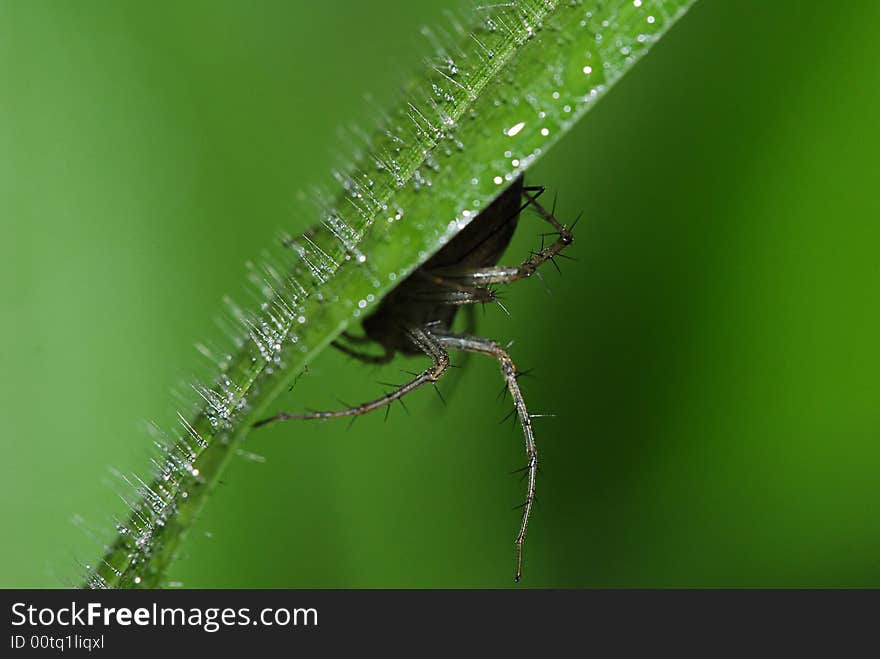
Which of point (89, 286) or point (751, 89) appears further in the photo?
point (89, 286)

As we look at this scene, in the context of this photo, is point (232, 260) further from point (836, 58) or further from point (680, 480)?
point (836, 58)

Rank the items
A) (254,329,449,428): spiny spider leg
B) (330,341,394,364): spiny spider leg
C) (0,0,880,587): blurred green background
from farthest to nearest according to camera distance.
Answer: (330,341,394,364): spiny spider leg
(254,329,449,428): spiny spider leg
(0,0,880,587): blurred green background

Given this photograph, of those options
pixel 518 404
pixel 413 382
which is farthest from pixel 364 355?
pixel 518 404

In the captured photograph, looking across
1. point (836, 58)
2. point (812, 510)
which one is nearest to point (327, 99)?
point (836, 58)

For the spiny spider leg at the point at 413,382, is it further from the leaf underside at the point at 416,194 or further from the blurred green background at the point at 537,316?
the leaf underside at the point at 416,194

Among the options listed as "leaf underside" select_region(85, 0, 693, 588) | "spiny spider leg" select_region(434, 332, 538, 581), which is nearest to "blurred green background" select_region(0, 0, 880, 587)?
"spiny spider leg" select_region(434, 332, 538, 581)

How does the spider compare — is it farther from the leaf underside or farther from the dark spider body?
the leaf underside
